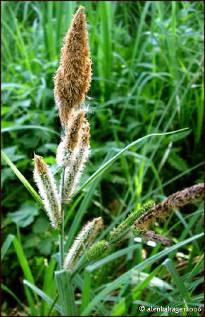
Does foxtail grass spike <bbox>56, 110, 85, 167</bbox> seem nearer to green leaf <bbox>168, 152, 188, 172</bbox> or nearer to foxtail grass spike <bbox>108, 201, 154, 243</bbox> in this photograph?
foxtail grass spike <bbox>108, 201, 154, 243</bbox>

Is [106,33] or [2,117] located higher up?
[106,33]

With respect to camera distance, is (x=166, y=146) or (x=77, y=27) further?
(x=166, y=146)

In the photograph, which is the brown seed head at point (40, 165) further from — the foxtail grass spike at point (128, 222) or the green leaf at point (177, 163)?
the green leaf at point (177, 163)

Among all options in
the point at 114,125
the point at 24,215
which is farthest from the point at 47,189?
the point at 114,125

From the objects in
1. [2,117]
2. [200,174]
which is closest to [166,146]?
[200,174]

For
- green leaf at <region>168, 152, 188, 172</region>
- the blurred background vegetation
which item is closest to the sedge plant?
the blurred background vegetation

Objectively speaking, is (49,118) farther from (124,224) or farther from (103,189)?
(124,224)

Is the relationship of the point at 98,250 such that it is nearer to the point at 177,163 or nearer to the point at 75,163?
the point at 75,163
